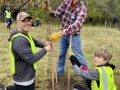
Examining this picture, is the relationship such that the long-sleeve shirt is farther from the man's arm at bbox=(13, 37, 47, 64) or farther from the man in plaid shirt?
the man in plaid shirt

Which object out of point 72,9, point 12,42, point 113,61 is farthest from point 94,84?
point 113,61

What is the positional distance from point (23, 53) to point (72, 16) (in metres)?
1.81

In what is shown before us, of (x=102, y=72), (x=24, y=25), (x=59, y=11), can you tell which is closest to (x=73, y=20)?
(x=59, y=11)

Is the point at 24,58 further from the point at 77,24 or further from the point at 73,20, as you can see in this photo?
the point at 73,20

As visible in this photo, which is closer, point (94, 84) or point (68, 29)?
point (94, 84)

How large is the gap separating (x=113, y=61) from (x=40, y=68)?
7.53 feet

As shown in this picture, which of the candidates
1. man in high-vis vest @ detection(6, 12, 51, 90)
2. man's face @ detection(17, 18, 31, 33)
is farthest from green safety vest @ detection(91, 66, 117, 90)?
man's face @ detection(17, 18, 31, 33)

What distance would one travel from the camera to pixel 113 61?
28.8 feet

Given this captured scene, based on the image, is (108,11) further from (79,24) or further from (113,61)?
(79,24)

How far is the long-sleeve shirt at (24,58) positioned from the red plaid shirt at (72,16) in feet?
4.05

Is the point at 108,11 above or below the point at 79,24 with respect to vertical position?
below

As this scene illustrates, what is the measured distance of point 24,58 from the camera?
400 cm

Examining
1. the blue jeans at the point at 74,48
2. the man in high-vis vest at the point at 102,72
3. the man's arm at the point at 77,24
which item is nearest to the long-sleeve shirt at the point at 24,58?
the man in high-vis vest at the point at 102,72

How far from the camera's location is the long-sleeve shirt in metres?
3.98
